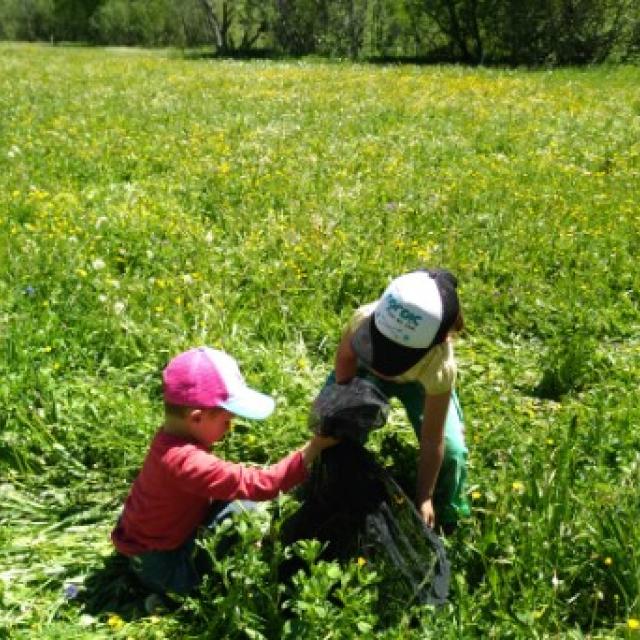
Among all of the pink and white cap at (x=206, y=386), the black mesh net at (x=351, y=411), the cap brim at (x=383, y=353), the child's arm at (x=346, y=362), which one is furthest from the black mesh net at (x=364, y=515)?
the child's arm at (x=346, y=362)

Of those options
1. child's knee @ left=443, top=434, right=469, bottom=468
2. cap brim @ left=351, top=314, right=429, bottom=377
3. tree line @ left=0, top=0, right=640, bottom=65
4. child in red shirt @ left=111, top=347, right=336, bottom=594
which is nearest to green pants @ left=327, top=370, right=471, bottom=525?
child's knee @ left=443, top=434, right=469, bottom=468

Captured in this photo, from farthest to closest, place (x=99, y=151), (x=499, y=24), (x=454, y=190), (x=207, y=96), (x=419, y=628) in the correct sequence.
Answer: (x=499, y=24) → (x=207, y=96) → (x=99, y=151) → (x=454, y=190) → (x=419, y=628)

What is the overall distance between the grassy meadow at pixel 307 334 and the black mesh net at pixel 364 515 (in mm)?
82

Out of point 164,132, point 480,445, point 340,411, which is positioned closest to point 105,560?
point 340,411

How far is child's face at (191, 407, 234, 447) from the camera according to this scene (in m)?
2.93

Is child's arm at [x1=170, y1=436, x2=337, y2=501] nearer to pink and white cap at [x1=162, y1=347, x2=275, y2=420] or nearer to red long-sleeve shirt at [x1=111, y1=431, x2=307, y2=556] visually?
red long-sleeve shirt at [x1=111, y1=431, x2=307, y2=556]

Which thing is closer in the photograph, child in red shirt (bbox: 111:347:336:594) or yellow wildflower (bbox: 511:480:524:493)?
child in red shirt (bbox: 111:347:336:594)

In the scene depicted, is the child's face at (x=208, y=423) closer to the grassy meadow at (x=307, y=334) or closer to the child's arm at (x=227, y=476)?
the child's arm at (x=227, y=476)

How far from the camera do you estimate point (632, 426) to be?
3.98 meters

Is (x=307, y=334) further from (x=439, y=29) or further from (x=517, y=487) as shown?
(x=439, y=29)

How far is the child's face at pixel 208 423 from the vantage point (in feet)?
9.60

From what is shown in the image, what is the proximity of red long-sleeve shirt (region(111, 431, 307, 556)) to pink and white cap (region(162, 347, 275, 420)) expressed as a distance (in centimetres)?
21

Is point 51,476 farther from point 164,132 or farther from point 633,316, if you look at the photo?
point 164,132

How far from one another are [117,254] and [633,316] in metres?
3.92
